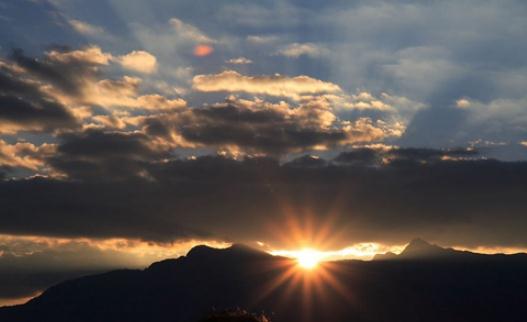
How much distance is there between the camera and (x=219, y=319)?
42.8 metres

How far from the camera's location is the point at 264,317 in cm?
4469

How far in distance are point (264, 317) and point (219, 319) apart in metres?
3.60
